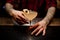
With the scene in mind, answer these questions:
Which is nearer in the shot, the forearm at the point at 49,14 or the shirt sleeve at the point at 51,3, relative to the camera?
the forearm at the point at 49,14

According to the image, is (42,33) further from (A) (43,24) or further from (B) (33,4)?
(B) (33,4)

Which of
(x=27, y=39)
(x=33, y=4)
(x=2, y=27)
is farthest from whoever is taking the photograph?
(x=33, y=4)

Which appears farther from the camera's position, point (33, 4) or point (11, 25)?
point (33, 4)

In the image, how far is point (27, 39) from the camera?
71cm

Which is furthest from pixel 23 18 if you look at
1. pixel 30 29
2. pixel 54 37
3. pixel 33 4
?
pixel 33 4

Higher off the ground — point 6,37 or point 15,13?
point 15,13

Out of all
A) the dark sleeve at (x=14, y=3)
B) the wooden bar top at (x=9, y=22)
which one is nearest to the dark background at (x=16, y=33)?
the wooden bar top at (x=9, y=22)

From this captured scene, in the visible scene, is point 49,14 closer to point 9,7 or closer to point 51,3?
point 51,3

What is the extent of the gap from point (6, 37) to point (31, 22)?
0.20m

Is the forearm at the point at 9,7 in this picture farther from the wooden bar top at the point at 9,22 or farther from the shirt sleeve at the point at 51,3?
the shirt sleeve at the point at 51,3

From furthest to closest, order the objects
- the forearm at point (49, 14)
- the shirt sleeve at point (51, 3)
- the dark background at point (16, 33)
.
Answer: the shirt sleeve at point (51, 3) → the forearm at point (49, 14) → the dark background at point (16, 33)

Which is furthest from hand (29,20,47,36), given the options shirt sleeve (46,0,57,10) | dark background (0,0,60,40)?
shirt sleeve (46,0,57,10)

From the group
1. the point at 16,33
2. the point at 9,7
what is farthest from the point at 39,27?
the point at 9,7

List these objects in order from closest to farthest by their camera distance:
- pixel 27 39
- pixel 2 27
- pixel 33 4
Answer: pixel 27 39
pixel 2 27
pixel 33 4
